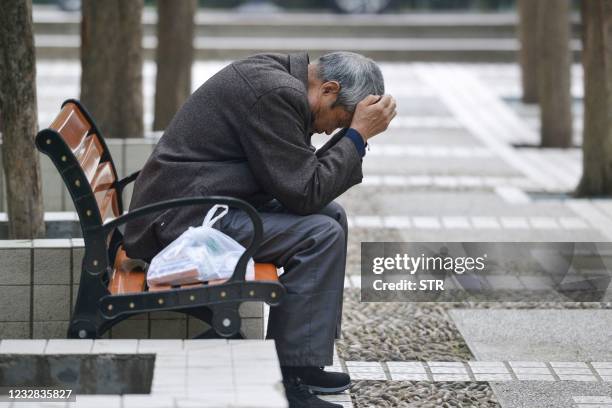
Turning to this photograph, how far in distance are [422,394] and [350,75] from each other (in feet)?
4.48

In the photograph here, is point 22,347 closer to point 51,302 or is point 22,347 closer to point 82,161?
point 51,302

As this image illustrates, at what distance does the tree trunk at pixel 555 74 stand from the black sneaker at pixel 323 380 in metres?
7.80

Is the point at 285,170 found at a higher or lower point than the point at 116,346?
higher

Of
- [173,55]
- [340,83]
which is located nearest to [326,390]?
[340,83]

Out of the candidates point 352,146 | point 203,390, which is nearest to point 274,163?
point 352,146

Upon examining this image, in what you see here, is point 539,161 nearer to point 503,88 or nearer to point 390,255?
point 390,255

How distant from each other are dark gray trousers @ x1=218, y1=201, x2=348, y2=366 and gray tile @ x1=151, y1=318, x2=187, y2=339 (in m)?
0.45

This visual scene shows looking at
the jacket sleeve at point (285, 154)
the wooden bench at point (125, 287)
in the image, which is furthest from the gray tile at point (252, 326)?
the jacket sleeve at point (285, 154)

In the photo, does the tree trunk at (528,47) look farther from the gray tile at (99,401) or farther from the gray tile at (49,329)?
the gray tile at (99,401)

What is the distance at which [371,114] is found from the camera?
15.3 feet

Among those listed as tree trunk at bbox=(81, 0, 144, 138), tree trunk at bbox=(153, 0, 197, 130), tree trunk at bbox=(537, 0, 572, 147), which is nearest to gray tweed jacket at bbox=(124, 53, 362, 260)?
tree trunk at bbox=(81, 0, 144, 138)

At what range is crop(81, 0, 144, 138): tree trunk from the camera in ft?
27.3

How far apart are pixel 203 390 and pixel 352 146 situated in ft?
Answer: 4.35

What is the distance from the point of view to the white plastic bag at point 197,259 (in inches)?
169
